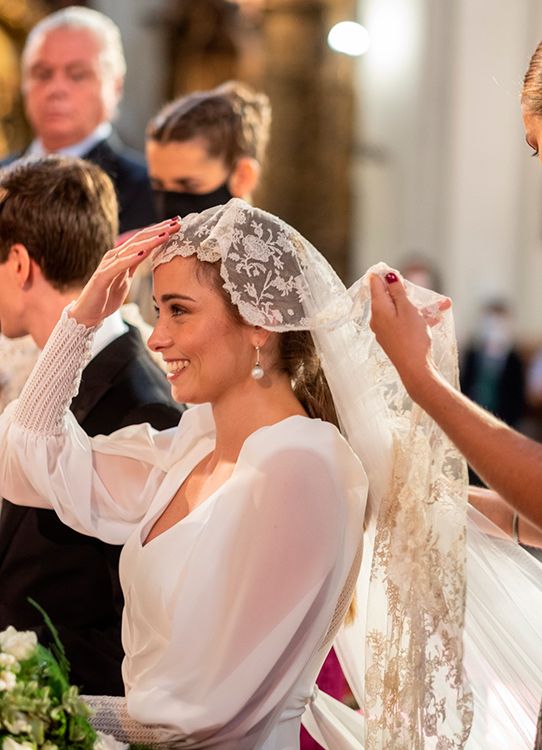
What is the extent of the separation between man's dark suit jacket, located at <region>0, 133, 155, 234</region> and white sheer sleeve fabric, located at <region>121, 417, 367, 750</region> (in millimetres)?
2783

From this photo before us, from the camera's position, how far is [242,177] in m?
5.09

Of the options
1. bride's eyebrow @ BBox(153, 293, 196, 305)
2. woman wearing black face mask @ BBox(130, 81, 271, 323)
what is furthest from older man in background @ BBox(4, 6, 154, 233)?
bride's eyebrow @ BBox(153, 293, 196, 305)

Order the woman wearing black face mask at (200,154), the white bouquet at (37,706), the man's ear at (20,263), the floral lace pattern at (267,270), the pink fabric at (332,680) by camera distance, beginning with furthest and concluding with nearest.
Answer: the woman wearing black face mask at (200,154)
the pink fabric at (332,680)
the man's ear at (20,263)
the floral lace pattern at (267,270)
the white bouquet at (37,706)

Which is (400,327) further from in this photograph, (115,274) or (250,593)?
(115,274)

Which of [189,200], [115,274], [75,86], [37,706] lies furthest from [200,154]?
[37,706]

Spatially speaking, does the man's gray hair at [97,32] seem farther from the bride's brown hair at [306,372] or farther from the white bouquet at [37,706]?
→ the white bouquet at [37,706]

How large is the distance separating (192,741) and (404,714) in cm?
47

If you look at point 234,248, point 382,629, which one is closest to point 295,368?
point 234,248

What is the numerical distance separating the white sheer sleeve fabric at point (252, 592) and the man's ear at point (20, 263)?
101 centimetres

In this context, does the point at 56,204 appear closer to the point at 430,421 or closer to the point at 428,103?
the point at 430,421

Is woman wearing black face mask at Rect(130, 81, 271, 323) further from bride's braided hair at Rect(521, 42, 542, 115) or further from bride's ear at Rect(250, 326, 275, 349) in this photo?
bride's braided hair at Rect(521, 42, 542, 115)

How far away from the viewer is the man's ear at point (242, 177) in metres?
5.07

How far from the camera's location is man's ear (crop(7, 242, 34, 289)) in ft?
11.9

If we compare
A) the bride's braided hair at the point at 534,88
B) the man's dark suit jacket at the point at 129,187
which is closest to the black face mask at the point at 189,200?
the man's dark suit jacket at the point at 129,187
